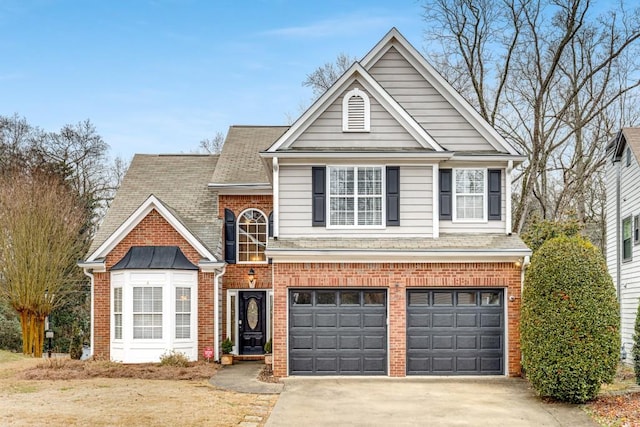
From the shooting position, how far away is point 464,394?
14.6 metres

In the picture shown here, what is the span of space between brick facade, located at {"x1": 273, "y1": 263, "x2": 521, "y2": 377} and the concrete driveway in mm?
843

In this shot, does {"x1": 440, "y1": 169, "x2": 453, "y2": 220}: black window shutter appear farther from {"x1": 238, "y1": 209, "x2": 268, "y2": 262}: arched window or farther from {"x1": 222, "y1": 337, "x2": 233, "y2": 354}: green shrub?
{"x1": 222, "y1": 337, "x2": 233, "y2": 354}: green shrub

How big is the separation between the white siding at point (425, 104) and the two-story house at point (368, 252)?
0.03 metres

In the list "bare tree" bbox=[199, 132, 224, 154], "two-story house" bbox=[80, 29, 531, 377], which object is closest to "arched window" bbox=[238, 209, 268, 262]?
"two-story house" bbox=[80, 29, 531, 377]

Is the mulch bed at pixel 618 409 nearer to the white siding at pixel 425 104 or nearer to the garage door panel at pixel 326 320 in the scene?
the garage door panel at pixel 326 320

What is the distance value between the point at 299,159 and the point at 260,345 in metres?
6.90

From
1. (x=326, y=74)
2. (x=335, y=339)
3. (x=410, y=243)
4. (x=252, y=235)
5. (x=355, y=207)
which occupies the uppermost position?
(x=326, y=74)

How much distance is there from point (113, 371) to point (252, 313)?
210 inches

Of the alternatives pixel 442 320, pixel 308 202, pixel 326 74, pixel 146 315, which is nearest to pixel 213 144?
pixel 326 74

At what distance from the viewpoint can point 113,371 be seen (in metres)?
17.2

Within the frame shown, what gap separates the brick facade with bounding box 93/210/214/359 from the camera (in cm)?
1947

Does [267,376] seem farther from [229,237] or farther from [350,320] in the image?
[229,237]

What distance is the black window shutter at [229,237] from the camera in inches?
844

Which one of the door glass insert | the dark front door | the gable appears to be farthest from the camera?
the door glass insert
